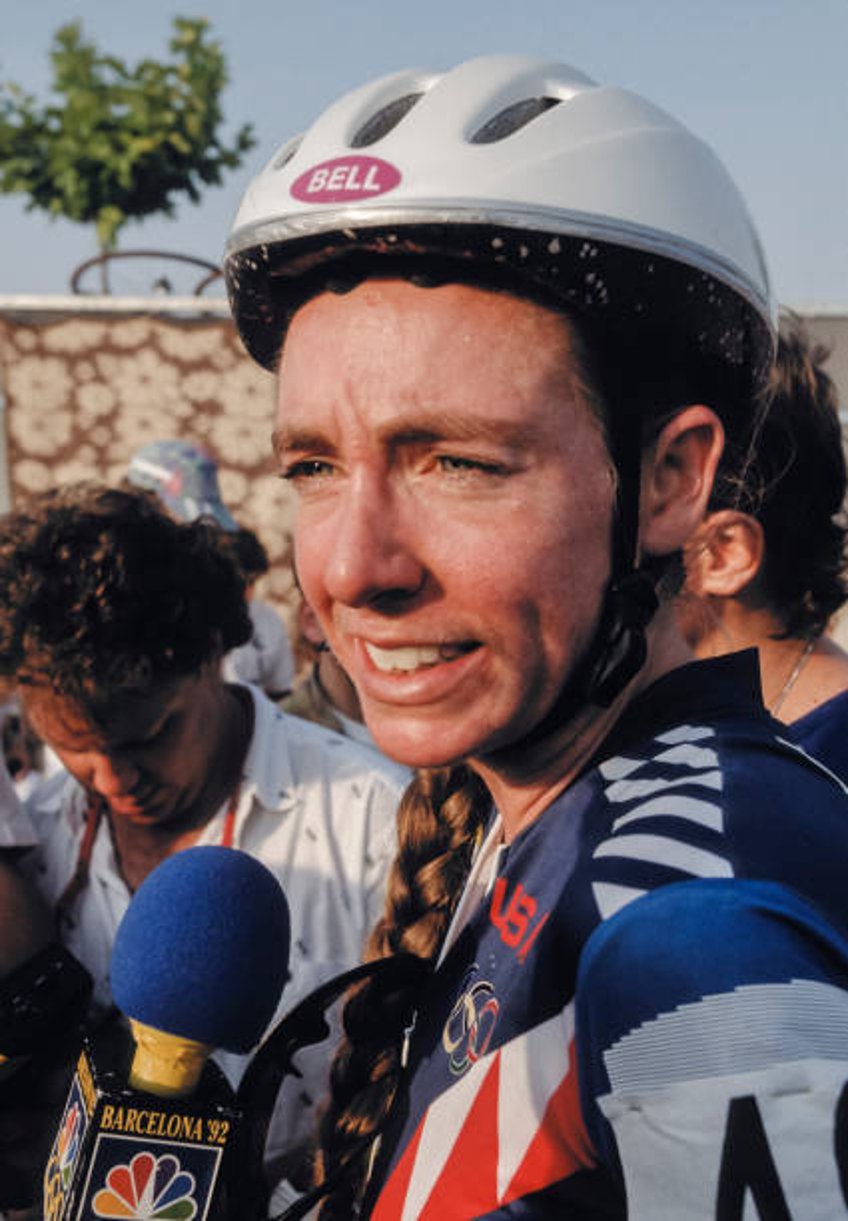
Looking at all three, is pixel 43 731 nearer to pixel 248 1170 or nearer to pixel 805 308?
pixel 248 1170

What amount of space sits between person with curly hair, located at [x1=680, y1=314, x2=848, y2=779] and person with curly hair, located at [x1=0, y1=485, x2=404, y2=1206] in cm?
100

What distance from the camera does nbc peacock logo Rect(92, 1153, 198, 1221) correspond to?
1272 millimetres

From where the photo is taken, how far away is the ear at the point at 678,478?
1458 mm

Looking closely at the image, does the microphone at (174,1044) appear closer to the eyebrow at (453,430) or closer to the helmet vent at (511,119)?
the eyebrow at (453,430)

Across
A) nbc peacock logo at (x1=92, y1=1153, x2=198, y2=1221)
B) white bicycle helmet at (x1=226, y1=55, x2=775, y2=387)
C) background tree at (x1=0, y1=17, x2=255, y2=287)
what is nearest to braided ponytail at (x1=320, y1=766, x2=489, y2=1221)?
nbc peacock logo at (x1=92, y1=1153, x2=198, y2=1221)

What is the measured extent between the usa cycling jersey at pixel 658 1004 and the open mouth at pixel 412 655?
21cm

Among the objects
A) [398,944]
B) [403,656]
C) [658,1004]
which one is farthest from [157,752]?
[658,1004]

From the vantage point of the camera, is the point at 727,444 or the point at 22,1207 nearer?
the point at 727,444

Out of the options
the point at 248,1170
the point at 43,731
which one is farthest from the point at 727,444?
the point at 43,731

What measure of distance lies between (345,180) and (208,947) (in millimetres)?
1076

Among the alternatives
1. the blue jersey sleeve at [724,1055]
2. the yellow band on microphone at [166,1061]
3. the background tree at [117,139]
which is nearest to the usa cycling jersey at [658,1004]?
the blue jersey sleeve at [724,1055]

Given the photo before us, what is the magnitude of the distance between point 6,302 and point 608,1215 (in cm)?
975

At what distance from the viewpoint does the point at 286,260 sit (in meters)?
1.54

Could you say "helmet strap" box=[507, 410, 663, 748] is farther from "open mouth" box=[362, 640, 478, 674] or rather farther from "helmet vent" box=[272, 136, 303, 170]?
"helmet vent" box=[272, 136, 303, 170]
